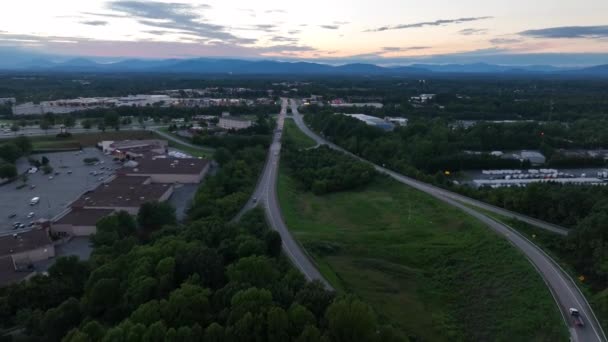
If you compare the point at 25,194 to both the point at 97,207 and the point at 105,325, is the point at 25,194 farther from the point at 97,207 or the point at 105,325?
the point at 105,325

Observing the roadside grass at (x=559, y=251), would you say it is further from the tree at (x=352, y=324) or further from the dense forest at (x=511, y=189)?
the tree at (x=352, y=324)

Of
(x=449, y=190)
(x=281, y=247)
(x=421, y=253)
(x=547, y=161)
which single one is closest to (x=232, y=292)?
(x=281, y=247)

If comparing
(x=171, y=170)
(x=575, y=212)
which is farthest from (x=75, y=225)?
(x=575, y=212)

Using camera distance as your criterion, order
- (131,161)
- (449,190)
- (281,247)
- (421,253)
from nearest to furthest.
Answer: (281,247) → (421,253) → (449,190) → (131,161)

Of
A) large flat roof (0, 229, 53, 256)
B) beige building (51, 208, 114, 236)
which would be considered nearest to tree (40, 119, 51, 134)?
beige building (51, 208, 114, 236)

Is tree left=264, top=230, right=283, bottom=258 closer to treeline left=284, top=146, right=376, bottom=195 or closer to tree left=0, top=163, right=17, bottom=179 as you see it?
treeline left=284, top=146, right=376, bottom=195

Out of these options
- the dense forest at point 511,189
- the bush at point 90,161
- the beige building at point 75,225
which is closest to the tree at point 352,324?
the dense forest at point 511,189

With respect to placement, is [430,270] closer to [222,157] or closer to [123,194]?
[123,194]
